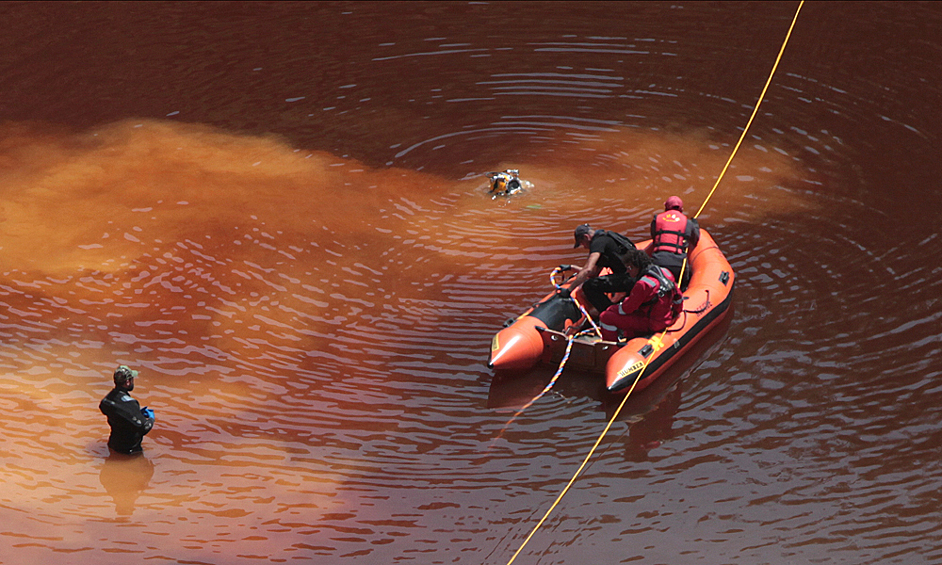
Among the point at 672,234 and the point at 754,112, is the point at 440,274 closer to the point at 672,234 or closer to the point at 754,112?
the point at 672,234

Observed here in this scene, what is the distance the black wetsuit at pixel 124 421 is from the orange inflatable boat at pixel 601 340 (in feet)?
9.44

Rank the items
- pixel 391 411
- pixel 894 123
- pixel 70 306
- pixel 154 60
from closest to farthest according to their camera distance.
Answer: pixel 391 411, pixel 70 306, pixel 894 123, pixel 154 60

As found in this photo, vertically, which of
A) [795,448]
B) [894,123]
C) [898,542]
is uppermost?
[894,123]

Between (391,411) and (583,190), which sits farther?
(583,190)

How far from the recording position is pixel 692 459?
26.0ft

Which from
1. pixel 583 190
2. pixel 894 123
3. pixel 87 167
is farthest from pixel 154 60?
pixel 894 123

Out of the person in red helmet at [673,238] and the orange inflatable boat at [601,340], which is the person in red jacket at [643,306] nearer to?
the orange inflatable boat at [601,340]

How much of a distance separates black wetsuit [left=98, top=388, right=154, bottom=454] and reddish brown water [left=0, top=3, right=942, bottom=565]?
0.19 meters

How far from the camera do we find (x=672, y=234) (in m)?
9.73

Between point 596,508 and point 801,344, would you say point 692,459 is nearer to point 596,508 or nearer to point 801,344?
point 596,508

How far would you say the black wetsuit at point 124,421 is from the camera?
7.60 meters

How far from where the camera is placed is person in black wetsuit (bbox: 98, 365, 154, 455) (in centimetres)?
761

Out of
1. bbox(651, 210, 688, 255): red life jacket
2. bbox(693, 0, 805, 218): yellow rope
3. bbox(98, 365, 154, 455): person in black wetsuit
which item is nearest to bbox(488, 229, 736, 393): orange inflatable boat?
bbox(651, 210, 688, 255): red life jacket

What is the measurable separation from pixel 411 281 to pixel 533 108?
15.7 feet
